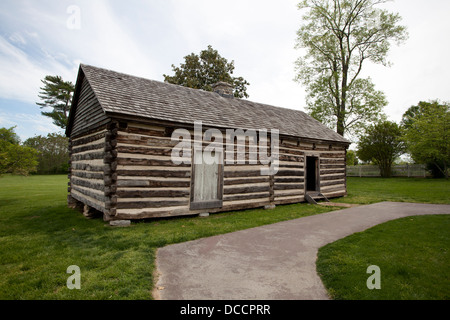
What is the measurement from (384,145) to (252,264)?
28085 millimetres

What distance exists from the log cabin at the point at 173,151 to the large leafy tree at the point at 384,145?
722 inches

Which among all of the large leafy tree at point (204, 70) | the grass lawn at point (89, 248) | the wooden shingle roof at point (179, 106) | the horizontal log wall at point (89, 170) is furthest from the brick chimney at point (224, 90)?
the large leafy tree at point (204, 70)

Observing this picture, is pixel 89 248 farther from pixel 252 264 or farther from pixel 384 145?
pixel 384 145

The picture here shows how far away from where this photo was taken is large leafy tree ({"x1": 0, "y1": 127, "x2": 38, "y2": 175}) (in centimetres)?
1114

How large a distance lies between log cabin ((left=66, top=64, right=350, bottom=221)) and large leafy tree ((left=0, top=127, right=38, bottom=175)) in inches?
102

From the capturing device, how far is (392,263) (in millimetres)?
3895

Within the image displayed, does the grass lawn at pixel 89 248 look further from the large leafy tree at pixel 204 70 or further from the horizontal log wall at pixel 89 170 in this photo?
the large leafy tree at pixel 204 70

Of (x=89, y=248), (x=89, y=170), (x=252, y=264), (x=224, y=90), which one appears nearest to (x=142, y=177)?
(x=89, y=170)

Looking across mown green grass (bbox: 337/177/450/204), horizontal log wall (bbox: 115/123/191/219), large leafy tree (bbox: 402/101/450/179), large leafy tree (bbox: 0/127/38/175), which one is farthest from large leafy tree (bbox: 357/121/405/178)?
large leafy tree (bbox: 0/127/38/175)

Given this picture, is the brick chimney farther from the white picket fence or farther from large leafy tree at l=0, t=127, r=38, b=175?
the white picket fence

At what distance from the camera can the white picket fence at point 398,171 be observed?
79.9ft

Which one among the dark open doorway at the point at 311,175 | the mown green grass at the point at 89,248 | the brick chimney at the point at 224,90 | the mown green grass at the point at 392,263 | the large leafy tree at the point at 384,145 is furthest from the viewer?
the large leafy tree at the point at 384,145

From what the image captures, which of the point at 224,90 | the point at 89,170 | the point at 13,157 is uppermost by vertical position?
the point at 224,90
